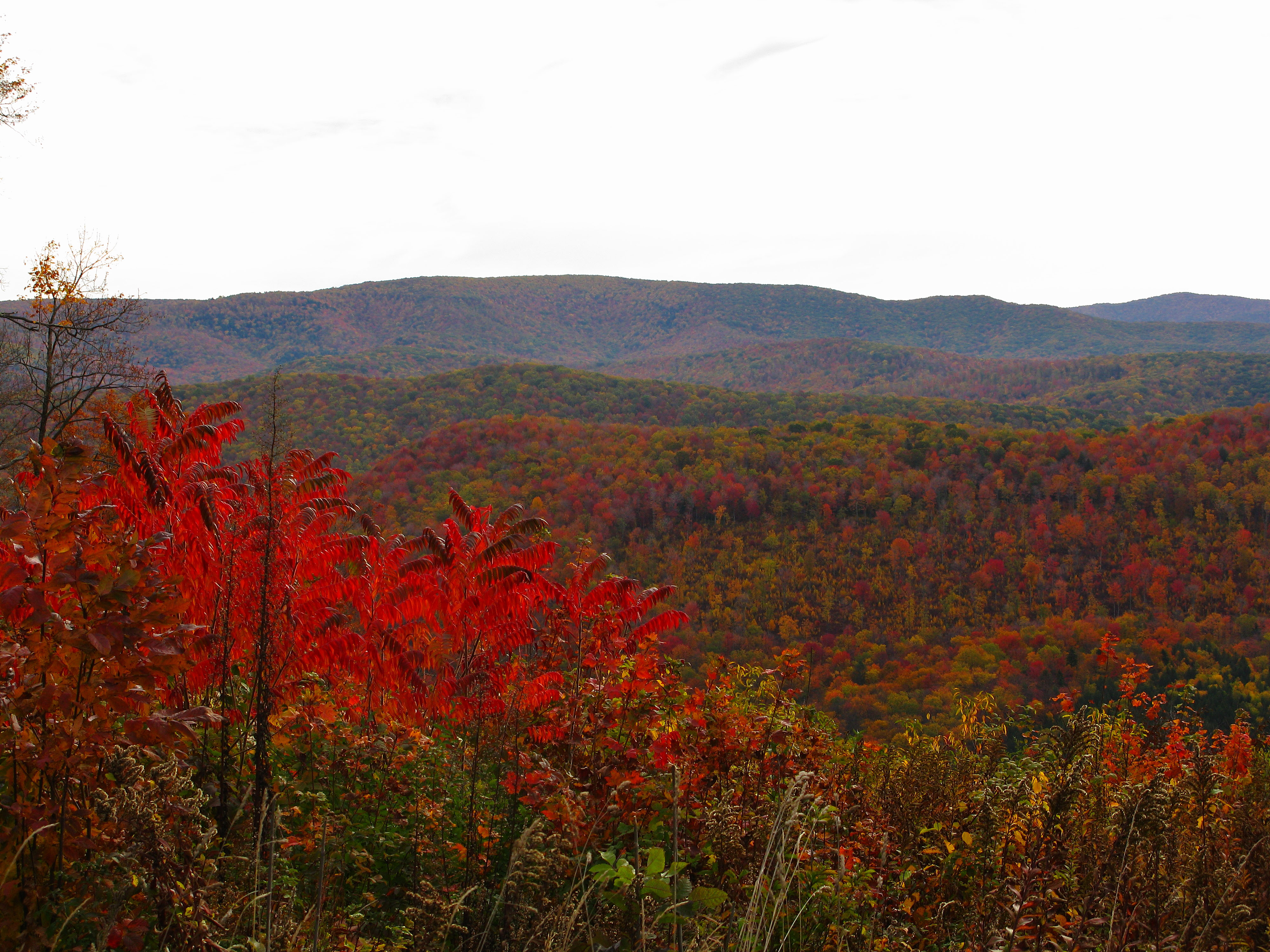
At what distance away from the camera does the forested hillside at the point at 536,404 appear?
251 ft

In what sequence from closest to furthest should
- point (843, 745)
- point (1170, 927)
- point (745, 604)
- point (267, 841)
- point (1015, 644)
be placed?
1. point (1170, 927)
2. point (267, 841)
3. point (843, 745)
4. point (1015, 644)
5. point (745, 604)

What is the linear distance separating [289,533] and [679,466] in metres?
53.2

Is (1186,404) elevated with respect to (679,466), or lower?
elevated

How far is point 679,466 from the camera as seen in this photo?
58312 millimetres

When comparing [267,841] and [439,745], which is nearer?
[267,841]

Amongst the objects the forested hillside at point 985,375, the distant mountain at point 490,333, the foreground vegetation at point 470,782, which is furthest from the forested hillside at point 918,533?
the distant mountain at point 490,333

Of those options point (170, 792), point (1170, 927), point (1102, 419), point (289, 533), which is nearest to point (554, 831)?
point (170, 792)

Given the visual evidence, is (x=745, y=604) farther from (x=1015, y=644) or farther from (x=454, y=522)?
(x=454, y=522)

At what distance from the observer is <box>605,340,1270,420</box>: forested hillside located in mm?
95375

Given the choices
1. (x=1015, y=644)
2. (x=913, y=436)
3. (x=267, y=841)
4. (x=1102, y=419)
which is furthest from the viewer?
(x=1102, y=419)

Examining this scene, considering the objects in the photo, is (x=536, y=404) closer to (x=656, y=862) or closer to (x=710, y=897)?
(x=710, y=897)

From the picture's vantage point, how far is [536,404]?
294 ft

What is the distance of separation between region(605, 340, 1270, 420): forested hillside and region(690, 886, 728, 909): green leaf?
102 metres

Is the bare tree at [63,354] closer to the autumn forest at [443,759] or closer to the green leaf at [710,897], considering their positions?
the autumn forest at [443,759]
